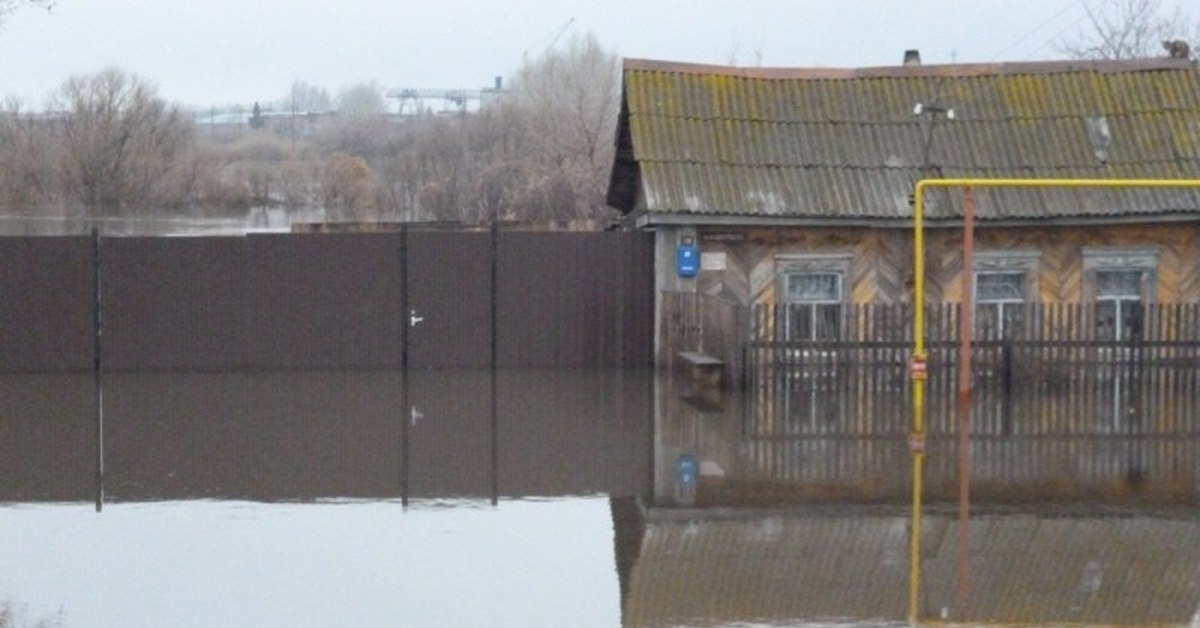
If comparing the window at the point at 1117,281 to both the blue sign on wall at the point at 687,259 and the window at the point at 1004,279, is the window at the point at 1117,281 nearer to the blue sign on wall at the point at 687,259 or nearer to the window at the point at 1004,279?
the window at the point at 1004,279

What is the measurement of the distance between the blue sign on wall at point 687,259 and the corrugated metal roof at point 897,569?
1039 centimetres

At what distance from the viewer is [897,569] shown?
35.8 ft

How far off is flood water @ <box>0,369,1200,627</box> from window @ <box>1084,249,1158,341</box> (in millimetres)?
6957

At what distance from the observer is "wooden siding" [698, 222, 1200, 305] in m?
23.5

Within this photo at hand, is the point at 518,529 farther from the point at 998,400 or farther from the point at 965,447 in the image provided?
the point at 998,400

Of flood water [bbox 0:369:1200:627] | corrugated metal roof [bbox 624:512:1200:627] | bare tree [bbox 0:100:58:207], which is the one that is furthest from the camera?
bare tree [bbox 0:100:58:207]

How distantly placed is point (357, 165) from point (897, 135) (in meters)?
48.0

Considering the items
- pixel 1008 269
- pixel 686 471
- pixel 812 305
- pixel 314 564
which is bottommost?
pixel 314 564

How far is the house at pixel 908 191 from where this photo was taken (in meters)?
23.1

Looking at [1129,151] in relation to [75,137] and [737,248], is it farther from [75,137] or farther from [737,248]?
[75,137]

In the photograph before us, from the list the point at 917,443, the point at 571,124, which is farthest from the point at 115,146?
the point at 917,443

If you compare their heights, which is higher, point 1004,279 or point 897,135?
point 897,135

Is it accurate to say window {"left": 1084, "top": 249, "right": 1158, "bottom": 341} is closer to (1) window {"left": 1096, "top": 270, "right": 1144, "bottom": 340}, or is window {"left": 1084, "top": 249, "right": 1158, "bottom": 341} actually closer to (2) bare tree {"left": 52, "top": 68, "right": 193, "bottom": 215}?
(1) window {"left": 1096, "top": 270, "right": 1144, "bottom": 340}

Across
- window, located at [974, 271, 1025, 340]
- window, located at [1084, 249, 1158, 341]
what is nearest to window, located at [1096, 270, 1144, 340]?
window, located at [1084, 249, 1158, 341]
